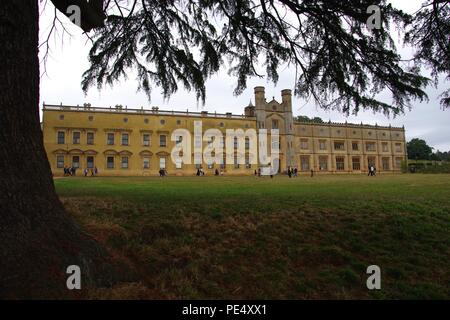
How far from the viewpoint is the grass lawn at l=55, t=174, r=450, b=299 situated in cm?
414

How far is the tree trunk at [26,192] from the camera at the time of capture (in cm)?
304

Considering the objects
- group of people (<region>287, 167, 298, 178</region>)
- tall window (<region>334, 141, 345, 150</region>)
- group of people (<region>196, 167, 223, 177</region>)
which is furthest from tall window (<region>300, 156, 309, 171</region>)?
group of people (<region>196, 167, 223, 177</region>)

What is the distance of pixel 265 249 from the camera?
5.32 meters

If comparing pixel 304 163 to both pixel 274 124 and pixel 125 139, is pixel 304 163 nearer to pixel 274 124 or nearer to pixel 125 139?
pixel 274 124

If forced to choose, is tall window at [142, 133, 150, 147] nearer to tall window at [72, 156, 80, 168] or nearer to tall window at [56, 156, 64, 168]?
tall window at [72, 156, 80, 168]

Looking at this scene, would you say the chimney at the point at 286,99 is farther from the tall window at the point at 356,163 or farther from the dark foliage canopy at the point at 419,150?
the dark foliage canopy at the point at 419,150

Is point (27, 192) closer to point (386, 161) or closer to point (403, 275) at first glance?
point (403, 275)

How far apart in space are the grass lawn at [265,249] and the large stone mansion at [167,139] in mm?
36823

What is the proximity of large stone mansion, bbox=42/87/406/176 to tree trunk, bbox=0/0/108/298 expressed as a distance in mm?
39973

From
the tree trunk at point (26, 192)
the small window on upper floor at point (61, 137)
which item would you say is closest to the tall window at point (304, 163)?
the small window on upper floor at point (61, 137)

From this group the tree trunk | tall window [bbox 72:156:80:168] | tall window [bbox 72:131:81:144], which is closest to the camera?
the tree trunk

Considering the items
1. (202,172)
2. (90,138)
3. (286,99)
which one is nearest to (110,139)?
(90,138)
